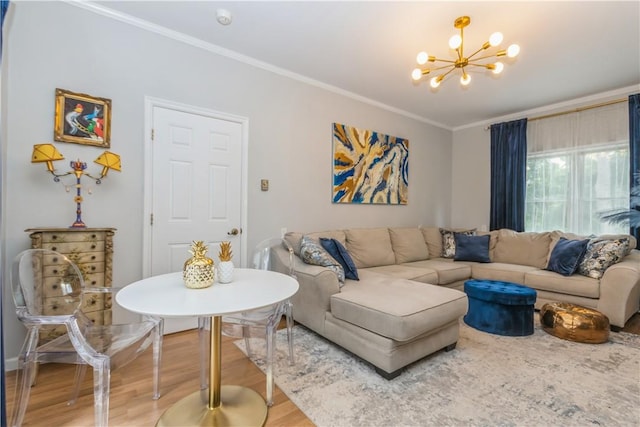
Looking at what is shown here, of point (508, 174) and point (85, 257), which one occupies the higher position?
point (508, 174)

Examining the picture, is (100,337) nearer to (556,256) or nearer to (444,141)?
(556,256)

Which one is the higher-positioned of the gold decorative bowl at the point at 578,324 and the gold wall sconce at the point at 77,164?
the gold wall sconce at the point at 77,164

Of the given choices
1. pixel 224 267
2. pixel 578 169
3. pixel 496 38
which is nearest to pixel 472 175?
pixel 578 169

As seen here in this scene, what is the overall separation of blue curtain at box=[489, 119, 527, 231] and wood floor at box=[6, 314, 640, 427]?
4233mm

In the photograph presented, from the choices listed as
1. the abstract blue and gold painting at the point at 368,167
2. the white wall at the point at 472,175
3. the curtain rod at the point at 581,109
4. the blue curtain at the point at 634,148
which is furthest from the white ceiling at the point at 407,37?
the white wall at the point at 472,175

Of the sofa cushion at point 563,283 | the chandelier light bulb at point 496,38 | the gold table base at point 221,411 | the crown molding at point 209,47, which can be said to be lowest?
the gold table base at point 221,411

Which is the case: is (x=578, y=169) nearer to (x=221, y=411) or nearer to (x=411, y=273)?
(x=411, y=273)

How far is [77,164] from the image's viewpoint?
214 centimetres

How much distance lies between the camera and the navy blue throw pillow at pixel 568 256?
3145 mm

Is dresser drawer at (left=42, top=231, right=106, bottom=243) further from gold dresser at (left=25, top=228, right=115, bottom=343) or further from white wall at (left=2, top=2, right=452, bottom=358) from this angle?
white wall at (left=2, top=2, right=452, bottom=358)

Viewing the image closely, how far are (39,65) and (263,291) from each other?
2.36 m

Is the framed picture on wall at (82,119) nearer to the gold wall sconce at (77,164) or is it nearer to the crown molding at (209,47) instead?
the gold wall sconce at (77,164)

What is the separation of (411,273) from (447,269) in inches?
24.3

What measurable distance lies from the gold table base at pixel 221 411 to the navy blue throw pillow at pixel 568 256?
3.39 meters
